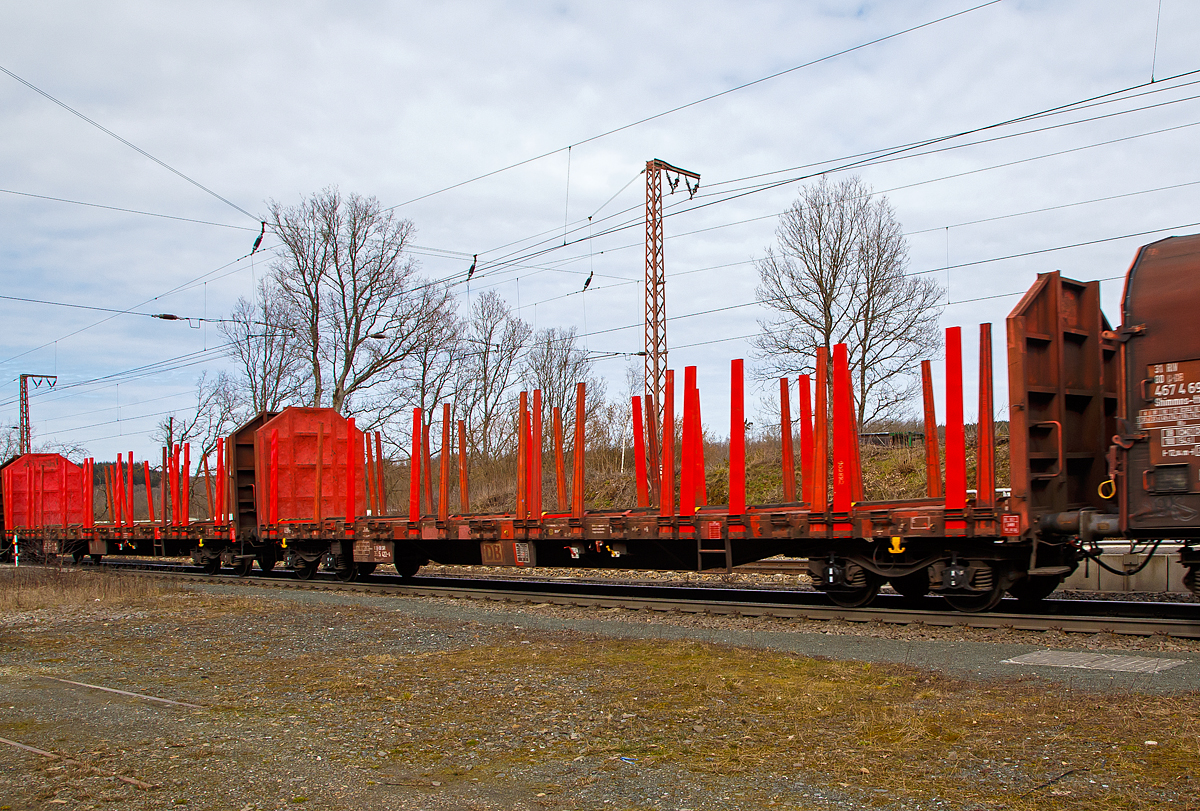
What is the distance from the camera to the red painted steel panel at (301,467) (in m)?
19.2

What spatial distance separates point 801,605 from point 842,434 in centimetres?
234

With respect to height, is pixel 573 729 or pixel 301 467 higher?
pixel 301 467

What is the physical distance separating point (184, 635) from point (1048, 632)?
9567 mm

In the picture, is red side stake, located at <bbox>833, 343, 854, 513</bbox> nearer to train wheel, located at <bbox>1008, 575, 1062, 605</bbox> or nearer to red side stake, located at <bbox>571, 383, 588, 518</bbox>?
train wheel, located at <bbox>1008, 575, 1062, 605</bbox>

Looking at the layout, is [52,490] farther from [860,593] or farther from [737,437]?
[860,593]

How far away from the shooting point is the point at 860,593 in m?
11.1

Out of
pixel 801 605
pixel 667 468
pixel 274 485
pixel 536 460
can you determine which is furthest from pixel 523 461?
pixel 274 485

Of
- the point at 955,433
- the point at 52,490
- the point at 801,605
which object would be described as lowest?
the point at 801,605

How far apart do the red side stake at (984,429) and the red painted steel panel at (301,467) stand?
13.0 m

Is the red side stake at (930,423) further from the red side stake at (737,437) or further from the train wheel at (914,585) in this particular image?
the red side stake at (737,437)

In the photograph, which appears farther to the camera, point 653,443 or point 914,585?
point 653,443

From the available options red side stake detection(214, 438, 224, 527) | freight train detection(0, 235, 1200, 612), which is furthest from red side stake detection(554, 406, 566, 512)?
red side stake detection(214, 438, 224, 527)

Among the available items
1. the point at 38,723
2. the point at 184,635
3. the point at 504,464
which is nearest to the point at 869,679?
the point at 38,723

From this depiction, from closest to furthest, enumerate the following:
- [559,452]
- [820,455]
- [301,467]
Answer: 1. [820,455]
2. [559,452]
3. [301,467]
